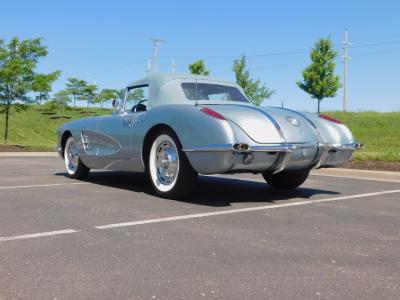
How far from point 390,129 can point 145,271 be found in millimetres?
29142

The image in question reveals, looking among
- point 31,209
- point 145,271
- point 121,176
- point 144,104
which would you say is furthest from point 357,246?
point 121,176

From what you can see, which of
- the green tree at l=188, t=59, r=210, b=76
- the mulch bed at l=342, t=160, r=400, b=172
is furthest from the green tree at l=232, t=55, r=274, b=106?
the mulch bed at l=342, t=160, r=400, b=172

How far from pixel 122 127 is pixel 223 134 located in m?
2.05

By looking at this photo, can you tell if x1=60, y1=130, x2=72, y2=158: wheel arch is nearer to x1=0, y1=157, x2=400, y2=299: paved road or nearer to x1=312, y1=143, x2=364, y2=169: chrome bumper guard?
x1=0, y1=157, x2=400, y2=299: paved road

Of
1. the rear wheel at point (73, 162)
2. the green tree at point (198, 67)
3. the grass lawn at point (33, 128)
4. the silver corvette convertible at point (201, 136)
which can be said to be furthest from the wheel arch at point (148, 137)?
the green tree at point (198, 67)

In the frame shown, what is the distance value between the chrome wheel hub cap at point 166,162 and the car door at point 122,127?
1.99 feet

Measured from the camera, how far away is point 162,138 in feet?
19.3

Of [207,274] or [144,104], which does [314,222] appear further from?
[144,104]

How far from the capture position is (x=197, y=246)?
3.51 metres

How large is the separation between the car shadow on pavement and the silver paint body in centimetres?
54

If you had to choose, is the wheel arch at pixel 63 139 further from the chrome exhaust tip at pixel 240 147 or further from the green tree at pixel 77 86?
the green tree at pixel 77 86

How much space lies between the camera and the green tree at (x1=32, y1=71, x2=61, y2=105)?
21.9 meters

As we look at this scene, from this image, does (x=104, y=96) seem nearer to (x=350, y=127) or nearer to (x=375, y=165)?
(x=350, y=127)

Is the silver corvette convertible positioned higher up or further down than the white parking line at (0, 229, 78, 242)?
higher up
